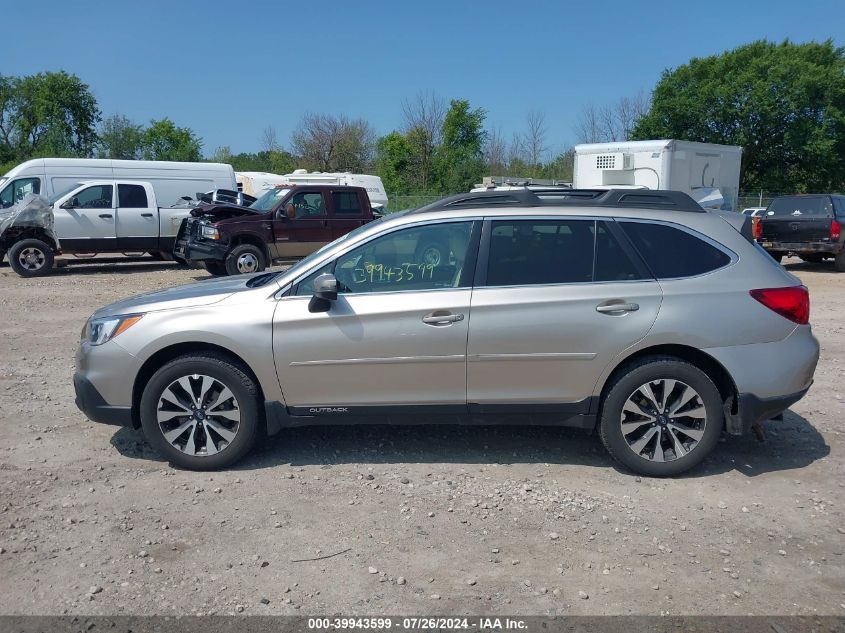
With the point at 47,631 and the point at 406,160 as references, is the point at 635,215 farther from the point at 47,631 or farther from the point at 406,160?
the point at 406,160

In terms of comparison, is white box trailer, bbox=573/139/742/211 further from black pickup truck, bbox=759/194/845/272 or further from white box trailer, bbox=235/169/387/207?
white box trailer, bbox=235/169/387/207

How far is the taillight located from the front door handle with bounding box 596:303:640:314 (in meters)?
0.77

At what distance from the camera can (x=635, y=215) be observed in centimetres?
503

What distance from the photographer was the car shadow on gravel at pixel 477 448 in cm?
516

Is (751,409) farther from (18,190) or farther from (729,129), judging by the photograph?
(729,129)

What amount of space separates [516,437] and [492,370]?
1.01 meters

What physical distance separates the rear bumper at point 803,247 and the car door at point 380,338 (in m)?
14.6

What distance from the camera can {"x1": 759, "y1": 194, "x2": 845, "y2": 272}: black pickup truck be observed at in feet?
55.3

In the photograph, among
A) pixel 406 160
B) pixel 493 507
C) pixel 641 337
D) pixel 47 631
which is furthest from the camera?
pixel 406 160

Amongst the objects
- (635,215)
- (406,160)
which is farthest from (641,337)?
A: (406,160)

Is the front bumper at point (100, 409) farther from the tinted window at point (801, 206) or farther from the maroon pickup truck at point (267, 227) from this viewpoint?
the tinted window at point (801, 206)

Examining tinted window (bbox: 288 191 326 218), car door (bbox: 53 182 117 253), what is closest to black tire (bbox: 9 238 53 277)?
car door (bbox: 53 182 117 253)

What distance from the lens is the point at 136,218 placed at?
16578mm

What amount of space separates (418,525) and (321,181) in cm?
2540
